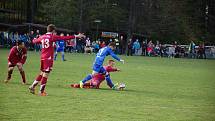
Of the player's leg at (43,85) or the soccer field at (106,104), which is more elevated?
the player's leg at (43,85)

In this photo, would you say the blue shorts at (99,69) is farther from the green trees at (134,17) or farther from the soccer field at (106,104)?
the green trees at (134,17)

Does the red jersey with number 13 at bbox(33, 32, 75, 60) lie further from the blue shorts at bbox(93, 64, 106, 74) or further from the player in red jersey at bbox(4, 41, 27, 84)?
the blue shorts at bbox(93, 64, 106, 74)

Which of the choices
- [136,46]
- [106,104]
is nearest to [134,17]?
[136,46]

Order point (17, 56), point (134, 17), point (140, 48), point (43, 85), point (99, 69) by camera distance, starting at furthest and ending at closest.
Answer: point (134, 17), point (140, 48), point (17, 56), point (99, 69), point (43, 85)

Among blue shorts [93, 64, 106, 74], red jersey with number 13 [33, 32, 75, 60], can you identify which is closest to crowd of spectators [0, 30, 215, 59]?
blue shorts [93, 64, 106, 74]

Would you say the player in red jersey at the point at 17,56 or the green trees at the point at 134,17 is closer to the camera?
the player in red jersey at the point at 17,56

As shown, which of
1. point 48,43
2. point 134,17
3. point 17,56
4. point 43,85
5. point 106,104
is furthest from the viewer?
point 134,17

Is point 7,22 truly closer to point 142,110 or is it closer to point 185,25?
point 185,25

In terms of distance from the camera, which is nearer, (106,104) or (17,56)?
(106,104)

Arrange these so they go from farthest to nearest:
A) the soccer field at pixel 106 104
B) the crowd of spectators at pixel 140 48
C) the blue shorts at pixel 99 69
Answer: the crowd of spectators at pixel 140 48 < the blue shorts at pixel 99 69 < the soccer field at pixel 106 104

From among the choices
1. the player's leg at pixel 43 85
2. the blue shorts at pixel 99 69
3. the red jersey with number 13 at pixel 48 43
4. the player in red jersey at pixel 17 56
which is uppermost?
the red jersey with number 13 at pixel 48 43

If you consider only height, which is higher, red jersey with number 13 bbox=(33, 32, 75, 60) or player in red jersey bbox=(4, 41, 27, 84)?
red jersey with number 13 bbox=(33, 32, 75, 60)

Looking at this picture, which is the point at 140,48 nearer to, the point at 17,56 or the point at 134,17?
the point at 134,17

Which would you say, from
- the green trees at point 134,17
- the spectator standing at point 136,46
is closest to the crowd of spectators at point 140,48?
the spectator standing at point 136,46
